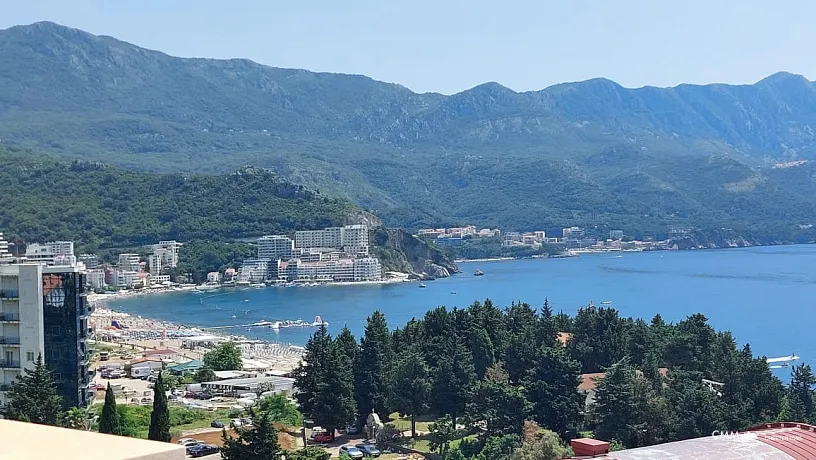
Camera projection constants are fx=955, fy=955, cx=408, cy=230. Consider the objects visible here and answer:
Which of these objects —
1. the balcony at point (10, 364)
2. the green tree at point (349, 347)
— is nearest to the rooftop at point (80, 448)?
the balcony at point (10, 364)

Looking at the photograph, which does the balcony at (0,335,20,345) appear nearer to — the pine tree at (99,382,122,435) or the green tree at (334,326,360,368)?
the pine tree at (99,382,122,435)

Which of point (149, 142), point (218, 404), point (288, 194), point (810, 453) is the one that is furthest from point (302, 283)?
point (149, 142)

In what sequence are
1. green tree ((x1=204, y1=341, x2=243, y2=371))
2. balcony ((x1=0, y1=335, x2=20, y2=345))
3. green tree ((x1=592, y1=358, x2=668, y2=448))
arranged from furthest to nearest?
green tree ((x1=204, y1=341, x2=243, y2=371)) → balcony ((x1=0, y1=335, x2=20, y2=345)) → green tree ((x1=592, y1=358, x2=668, y2=448))

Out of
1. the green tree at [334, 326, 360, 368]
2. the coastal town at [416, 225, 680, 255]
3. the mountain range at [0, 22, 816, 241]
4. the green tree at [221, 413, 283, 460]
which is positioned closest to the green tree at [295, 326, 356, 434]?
the green tree at [334, 326, 360, 368]

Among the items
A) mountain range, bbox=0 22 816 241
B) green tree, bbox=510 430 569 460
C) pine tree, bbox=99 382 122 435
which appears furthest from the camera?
mountain range, bbox=0 22 816 241

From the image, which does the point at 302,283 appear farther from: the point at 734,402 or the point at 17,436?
the point at 17,436

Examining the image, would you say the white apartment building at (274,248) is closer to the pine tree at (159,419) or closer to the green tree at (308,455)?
the pine tree at (159,419)

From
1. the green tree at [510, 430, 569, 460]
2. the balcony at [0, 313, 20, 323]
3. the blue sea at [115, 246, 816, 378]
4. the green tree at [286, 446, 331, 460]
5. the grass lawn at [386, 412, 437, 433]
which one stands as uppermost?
the balcony at [0, 313, 20, 323]
